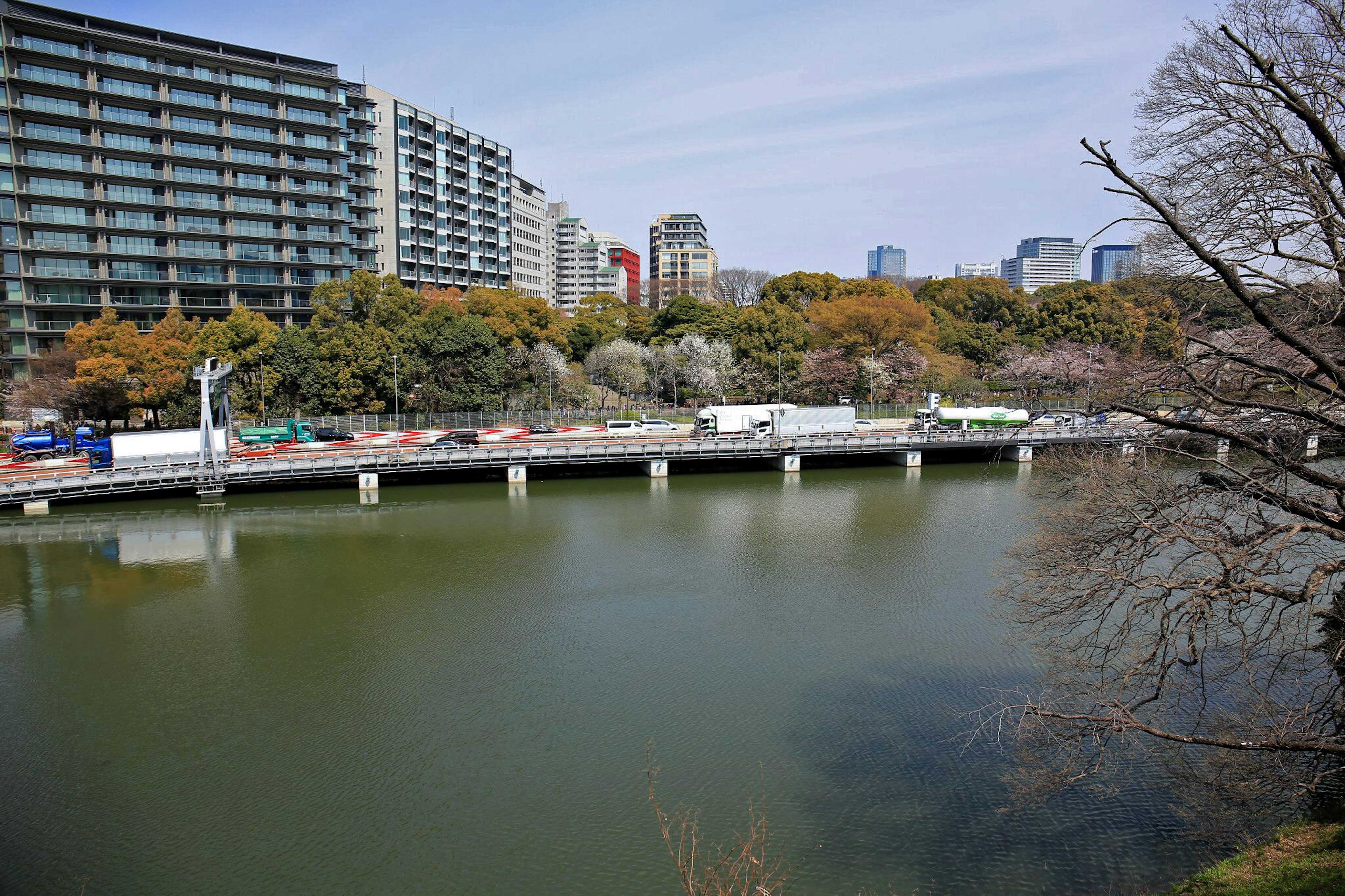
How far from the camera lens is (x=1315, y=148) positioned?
721 centimetres

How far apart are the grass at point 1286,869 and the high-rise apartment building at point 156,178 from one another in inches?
2355

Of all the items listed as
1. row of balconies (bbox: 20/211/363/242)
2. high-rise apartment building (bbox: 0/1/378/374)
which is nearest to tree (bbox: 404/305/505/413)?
high-rise apartment building (bbox: 0/1/378/374)

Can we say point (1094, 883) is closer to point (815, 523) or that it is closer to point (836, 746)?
point (836, 746)

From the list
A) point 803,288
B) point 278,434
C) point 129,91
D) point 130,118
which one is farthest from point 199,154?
point 803,288

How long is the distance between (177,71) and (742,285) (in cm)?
6338

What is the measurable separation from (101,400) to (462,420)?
18372 millimetres

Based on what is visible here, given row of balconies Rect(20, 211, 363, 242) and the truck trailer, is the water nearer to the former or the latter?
the truck trailer

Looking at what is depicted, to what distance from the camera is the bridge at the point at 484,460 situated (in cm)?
3039

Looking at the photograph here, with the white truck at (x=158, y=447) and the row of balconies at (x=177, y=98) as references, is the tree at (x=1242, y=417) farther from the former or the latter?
the row of balconies at (x=177, y=98)

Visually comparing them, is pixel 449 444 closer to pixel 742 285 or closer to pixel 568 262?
pixel 742 285

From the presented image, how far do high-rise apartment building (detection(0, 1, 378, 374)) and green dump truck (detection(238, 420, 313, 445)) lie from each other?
1690cm

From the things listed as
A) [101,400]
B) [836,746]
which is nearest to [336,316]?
[101,400]

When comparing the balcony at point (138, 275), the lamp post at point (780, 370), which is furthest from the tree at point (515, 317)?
the balcony at point (138, 275)

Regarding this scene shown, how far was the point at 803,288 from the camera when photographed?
7225cm
